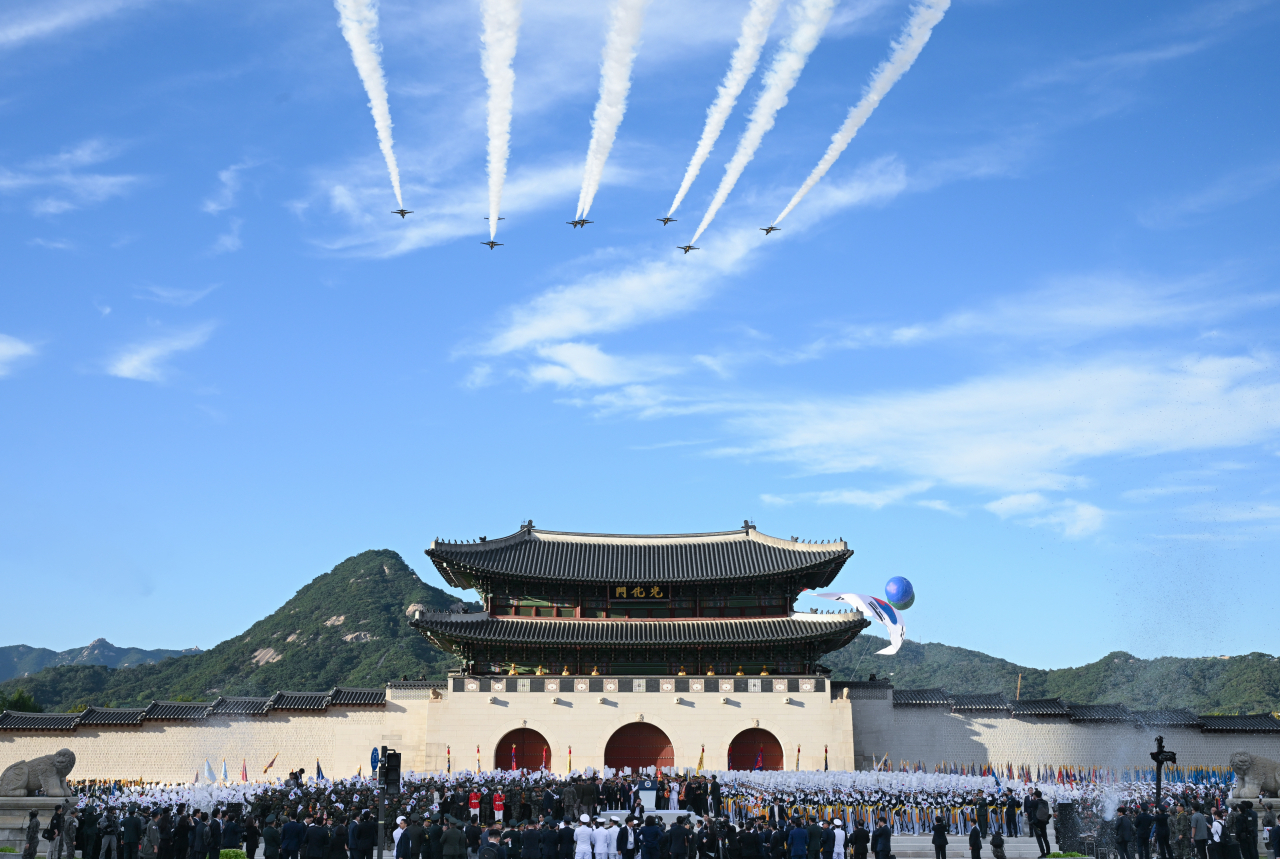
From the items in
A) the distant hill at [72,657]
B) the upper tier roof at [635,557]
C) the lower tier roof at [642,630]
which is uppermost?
the upper tier roof at [635,557]

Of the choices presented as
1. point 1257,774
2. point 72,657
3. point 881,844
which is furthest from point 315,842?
point 72,657

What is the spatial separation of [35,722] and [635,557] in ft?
84.7

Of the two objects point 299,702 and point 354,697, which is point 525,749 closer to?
point 354,697

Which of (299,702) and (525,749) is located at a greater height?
(299,702)

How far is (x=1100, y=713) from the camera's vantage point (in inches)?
1629

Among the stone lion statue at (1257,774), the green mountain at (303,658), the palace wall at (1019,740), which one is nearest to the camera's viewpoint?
the stone lion statue at (1257,774)

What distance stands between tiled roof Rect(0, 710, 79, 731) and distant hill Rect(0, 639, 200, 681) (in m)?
155

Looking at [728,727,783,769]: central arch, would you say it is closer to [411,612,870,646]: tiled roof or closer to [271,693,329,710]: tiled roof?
[411,612,870,646]: tiled roof

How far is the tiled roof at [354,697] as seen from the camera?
41.2 metres

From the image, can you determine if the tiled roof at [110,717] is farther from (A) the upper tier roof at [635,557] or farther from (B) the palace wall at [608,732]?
(A) the upper tier roof at [635,557]

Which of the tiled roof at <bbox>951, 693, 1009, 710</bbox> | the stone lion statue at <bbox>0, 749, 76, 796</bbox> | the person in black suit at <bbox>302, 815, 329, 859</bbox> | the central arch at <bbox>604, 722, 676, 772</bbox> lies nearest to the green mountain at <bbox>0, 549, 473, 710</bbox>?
the central arch at <bbox>604, 722, 676, 772</bbox>

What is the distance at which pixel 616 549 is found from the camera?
48.1m

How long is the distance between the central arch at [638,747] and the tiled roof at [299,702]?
39.4 feet

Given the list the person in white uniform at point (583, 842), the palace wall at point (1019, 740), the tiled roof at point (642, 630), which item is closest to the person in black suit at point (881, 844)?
the person in white uniform at point (583, 842)
